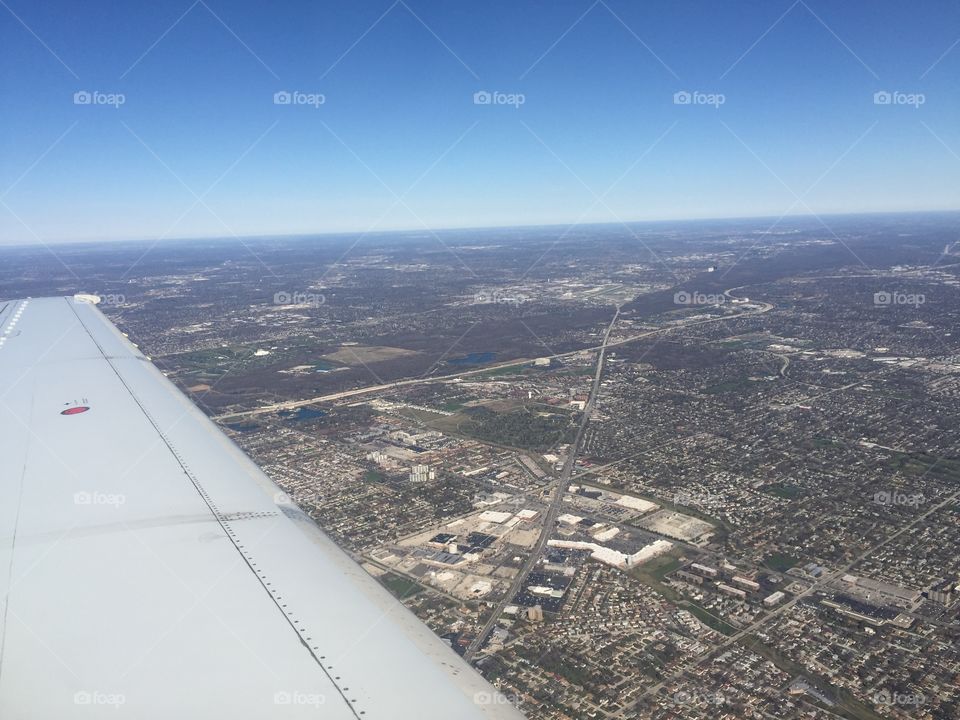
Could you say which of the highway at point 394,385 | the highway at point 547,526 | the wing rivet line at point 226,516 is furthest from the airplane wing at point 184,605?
the highway at point 394,385

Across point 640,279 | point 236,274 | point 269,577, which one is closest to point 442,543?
point 269,577

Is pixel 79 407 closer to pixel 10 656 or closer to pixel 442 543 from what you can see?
pixel 10 656

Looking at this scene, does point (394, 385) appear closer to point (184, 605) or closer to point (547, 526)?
point (547, 526)

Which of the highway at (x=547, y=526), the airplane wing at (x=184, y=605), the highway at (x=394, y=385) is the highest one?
the airplane wing at (x=184, y=605)

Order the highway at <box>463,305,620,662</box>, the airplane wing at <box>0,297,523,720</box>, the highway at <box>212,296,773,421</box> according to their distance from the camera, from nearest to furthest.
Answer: the airplane wing at <box>0,297,523,720</box>
the highway at <box>463,305,620,662</box>
the highway at <box>212,296,773,421</box>

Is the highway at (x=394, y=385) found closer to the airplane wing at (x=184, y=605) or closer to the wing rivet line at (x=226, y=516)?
the wing rivet line at (x=226, y=516)

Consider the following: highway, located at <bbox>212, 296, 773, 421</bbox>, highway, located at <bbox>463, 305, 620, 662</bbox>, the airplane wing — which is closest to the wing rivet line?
the airplane wing

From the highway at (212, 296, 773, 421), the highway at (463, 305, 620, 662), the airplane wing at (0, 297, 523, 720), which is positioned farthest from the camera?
the highway at (212, 296, 773, 421)

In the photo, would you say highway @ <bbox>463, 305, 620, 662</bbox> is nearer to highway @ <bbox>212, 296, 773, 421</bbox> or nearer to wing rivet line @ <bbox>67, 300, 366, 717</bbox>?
wing rivet line @ <bbox>67, 300, 366, 717</bbox>

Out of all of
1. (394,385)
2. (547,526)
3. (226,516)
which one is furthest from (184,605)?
(394,385)
